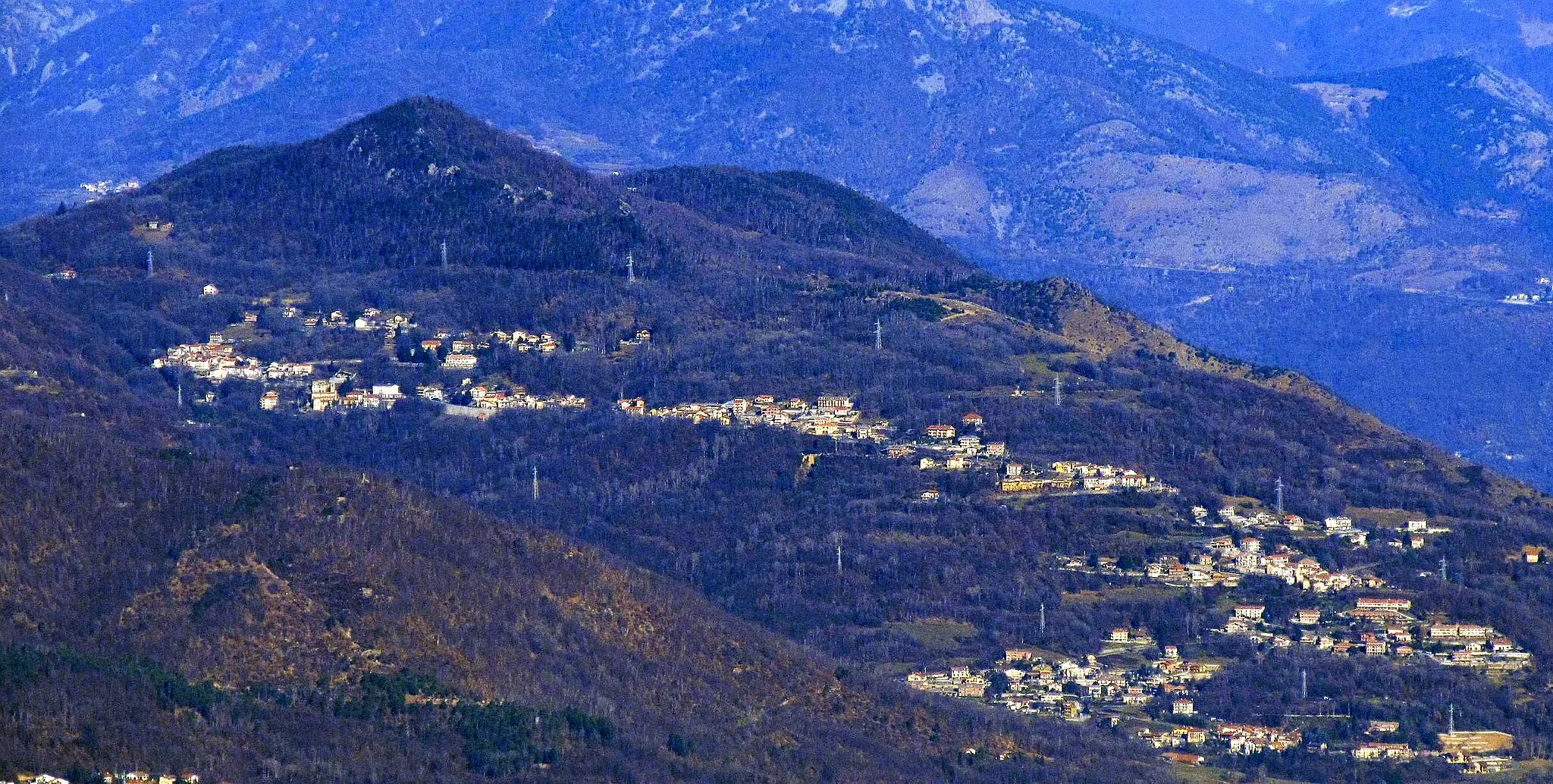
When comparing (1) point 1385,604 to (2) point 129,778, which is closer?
(2) point 129,778

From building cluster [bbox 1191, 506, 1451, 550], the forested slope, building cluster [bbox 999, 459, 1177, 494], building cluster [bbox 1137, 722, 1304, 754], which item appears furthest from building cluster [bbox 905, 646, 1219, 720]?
building cluster [bbox 999, 459, 1177, 494]

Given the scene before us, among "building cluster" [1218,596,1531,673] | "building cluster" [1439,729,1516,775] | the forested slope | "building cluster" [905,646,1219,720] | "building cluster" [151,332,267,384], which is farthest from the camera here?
"building cluster" [151,332,267,384]

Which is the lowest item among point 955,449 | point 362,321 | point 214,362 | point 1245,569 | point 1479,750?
point 1479,750

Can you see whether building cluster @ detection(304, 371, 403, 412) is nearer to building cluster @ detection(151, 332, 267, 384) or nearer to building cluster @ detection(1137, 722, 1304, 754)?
building cluster @ detection(151, 332, 267, 384)

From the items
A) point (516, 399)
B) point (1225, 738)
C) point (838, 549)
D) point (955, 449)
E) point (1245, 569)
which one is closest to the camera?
point (1225, 738)

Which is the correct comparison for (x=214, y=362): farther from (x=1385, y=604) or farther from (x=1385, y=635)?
(x=1385, y=635)

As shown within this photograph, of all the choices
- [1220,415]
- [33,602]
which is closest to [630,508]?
[1220,415]

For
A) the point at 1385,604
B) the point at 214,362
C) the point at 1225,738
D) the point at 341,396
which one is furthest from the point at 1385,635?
the point at 214,362
